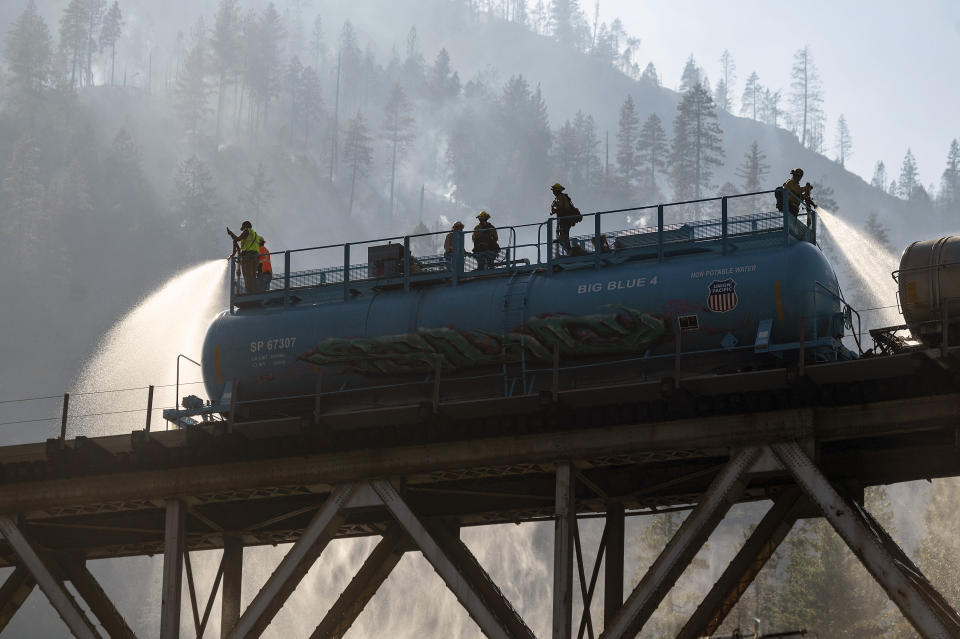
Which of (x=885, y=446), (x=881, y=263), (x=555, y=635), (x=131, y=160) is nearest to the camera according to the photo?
(x=555, y=635)

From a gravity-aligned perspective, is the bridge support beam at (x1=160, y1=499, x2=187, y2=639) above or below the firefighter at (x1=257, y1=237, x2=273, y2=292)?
below

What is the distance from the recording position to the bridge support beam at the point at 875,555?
18.0 m

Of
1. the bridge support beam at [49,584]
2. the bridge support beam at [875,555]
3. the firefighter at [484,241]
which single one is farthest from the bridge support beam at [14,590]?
the bridge support beam at [875,555]

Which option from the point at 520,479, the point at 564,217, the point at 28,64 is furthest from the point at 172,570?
the point at 28,64

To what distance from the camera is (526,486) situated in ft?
79.2

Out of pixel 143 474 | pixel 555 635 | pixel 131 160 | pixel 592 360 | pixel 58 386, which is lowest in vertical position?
pixel 555 635

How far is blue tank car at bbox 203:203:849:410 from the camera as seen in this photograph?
22578 millimetres

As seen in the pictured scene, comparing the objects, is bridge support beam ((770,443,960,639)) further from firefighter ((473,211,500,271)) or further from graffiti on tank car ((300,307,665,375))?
firefighter ((473,211,500,271))

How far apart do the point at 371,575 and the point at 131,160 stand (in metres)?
157

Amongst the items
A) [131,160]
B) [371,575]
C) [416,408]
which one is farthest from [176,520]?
[131,160]

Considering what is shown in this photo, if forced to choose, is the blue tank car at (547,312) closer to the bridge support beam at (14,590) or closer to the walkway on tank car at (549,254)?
the walkway on tank car at (549,254)

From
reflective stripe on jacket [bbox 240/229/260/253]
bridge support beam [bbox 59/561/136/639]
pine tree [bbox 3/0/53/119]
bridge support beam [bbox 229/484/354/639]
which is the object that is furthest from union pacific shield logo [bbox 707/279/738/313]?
pine tree [bbox 3/0/53/119]

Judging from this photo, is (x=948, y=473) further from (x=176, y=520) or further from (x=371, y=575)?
(x=176, y=520)

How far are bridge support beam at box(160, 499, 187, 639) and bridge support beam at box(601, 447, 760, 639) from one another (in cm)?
853
